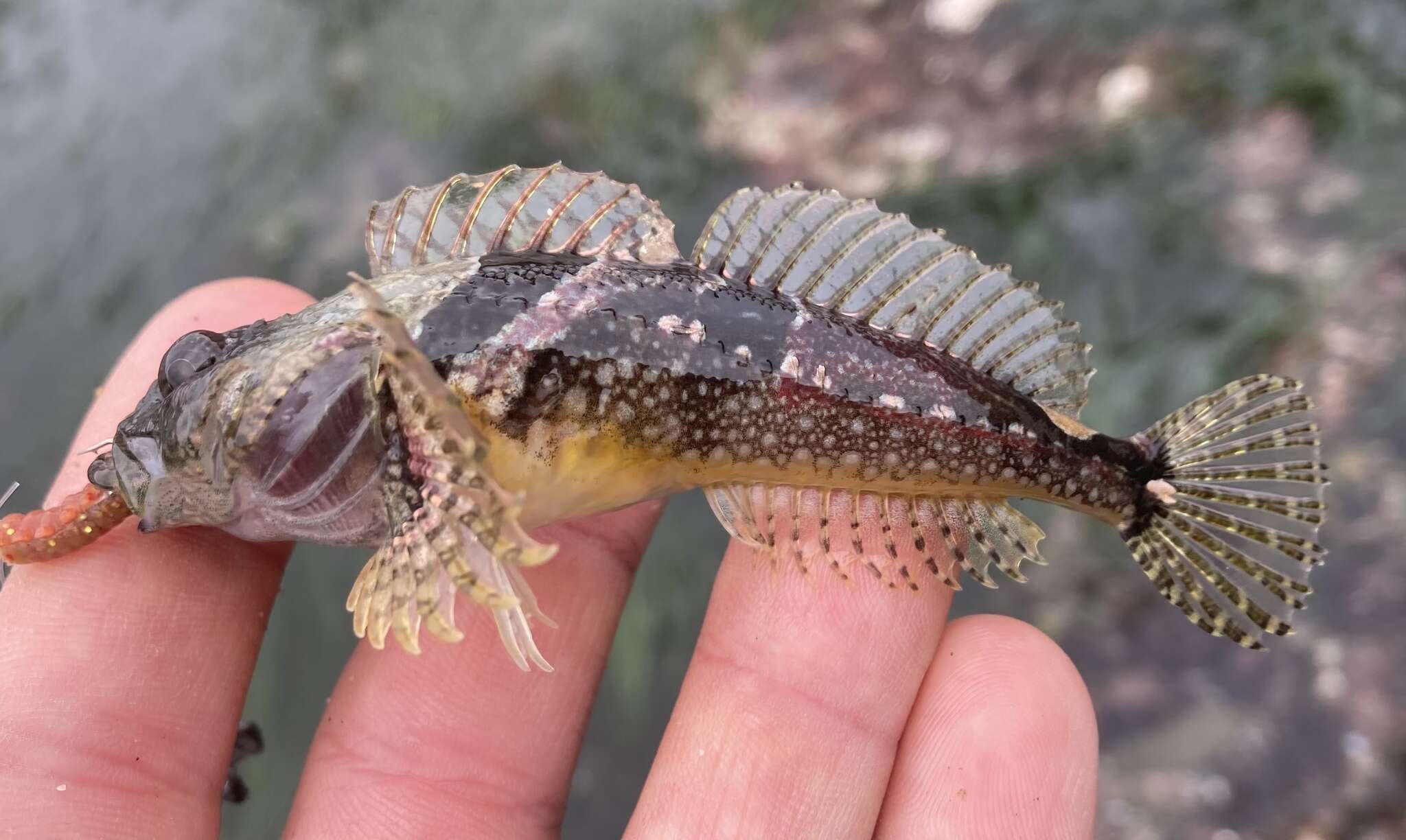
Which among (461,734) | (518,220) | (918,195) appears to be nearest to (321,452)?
(518,220)

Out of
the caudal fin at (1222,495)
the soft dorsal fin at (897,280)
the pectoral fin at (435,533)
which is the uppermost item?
the soft dorsal fin at (897,280)

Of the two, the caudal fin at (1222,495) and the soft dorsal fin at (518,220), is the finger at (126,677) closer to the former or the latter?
the soft dorsal fin at (518,220)

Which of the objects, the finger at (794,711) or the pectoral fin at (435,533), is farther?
the finger at (794,711)

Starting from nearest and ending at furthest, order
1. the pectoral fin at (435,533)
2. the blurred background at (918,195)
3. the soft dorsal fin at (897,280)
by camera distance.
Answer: the pectoral fin at (435,533)
the soft dorsal fin at (897,280)
the blurred background at (918,195)

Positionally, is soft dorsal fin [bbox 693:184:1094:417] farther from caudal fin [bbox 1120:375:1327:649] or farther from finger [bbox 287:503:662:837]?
finger [bbox 287:503:662:837]

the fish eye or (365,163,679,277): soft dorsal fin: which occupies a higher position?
(365,163,679,277): soft dorsal fin

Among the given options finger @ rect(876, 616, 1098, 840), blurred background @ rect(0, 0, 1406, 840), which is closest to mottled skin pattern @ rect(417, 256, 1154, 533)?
finger @ rect(876, 616, 1098, 840)

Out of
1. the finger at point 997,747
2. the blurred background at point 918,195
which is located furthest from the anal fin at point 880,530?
the blurred background at point 918,195

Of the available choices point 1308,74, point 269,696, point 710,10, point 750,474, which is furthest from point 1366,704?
point 710,10
